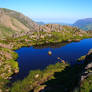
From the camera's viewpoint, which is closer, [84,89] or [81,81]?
[84,89]

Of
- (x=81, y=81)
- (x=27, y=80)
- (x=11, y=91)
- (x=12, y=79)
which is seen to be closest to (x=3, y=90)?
(x=11, y=91)

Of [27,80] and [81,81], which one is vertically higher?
[81,81]

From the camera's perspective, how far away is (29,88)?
220ft

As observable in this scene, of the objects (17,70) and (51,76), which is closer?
(51,76)

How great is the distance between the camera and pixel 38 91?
54844 millimetres

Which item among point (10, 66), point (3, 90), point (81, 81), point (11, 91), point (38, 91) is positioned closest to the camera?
point (81, 81)

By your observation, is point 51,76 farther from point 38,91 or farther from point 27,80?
point 38,91

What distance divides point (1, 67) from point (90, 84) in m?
89.9

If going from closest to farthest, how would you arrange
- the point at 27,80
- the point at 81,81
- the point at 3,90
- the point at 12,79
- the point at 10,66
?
the point at 81,81, the point at 3,90, the point at 27,80, the point at 12,79, the point at 10,66

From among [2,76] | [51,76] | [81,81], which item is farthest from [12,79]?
[81,81]

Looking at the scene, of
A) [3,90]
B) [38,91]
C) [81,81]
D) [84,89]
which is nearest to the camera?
[84,89]

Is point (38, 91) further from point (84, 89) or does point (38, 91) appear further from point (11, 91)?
point (84, 89)

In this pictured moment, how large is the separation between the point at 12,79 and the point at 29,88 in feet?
104

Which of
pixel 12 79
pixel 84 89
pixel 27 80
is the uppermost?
pixel 84 89
